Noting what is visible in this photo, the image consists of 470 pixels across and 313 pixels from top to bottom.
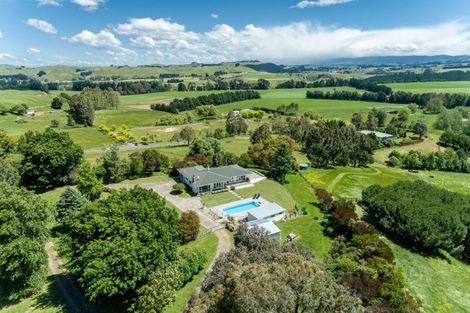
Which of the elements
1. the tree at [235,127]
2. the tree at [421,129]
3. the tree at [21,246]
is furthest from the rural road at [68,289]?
the tree at [421,129]

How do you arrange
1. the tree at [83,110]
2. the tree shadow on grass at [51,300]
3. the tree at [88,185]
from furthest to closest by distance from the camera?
the tree at [83,110]
the tree at [88,185]
the tree shadow on grass at [51,300]

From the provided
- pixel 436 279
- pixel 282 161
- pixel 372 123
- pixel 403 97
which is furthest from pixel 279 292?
pixel 403 97

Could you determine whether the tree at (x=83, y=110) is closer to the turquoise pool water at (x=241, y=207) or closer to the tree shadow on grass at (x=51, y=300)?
the turquoise pool water at (x=241, y=207)

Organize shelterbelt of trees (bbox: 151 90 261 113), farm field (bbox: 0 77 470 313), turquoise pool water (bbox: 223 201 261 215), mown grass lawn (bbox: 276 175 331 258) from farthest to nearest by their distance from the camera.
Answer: shelterbelt of trees (bbox: 151 90 261 113)
turquoise pool water (bbox: 223 201 261 215)
mown grass lawn (bbox: 276 175 331 258)
farm field (bbox: 0 77 470 313)

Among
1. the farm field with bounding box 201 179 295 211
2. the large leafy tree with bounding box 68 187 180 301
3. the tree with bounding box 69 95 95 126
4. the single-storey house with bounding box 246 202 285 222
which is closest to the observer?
the large leafy tree with bounding box 68 187 180 301

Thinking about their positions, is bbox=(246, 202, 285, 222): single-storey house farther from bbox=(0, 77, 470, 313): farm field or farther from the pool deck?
the pool deck

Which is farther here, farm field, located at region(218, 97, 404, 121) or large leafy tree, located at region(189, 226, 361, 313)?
farm field, located at region(218, 97, 404, 121)

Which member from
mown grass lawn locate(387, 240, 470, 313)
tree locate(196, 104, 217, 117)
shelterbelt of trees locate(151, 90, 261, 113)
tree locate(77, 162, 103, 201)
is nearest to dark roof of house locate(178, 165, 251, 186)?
tree locate(77, 162, 103, 201)
